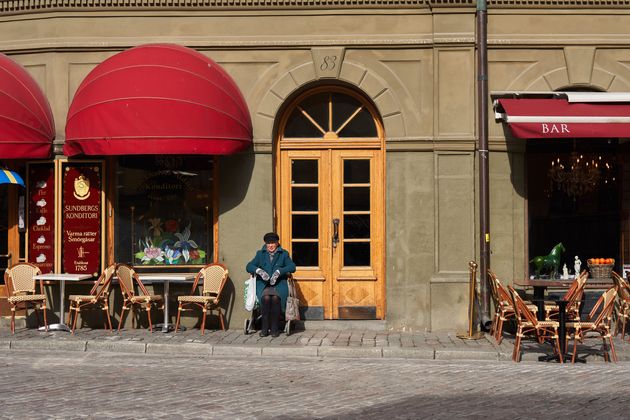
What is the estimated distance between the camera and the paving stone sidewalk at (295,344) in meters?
12.8

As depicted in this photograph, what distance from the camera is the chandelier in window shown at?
15172mm

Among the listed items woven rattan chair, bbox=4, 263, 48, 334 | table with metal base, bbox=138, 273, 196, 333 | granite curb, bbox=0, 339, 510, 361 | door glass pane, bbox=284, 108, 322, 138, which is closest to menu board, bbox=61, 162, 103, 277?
woven rattan chair, bbox=4, 263, 48, 334

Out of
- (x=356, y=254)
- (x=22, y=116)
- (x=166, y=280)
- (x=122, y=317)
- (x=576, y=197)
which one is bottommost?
(x=122, y=317)

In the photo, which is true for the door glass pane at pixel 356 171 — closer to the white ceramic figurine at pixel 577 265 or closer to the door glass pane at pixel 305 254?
the door glass pane at pixel 305 254

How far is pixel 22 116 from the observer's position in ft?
48.0

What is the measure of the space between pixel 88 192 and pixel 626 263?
8676 mm

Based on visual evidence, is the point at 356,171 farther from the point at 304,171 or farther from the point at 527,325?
the point at 527,325

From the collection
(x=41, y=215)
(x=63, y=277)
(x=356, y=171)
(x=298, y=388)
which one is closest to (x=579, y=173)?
(x=356, y=171)

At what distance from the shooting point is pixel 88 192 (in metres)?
15.2

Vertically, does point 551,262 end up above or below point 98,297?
above

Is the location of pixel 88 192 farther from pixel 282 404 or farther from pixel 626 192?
pixel 626 192

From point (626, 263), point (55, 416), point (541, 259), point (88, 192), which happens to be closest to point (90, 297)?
point (88, 192)

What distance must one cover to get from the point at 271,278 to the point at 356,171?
8.15 feet

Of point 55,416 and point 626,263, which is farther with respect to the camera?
point 626,263
